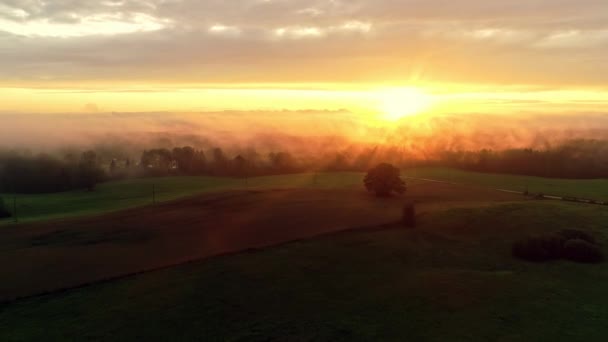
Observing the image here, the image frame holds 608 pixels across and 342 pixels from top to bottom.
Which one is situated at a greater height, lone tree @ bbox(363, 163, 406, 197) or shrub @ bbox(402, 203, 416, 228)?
lone tree @ bbox(363, 163, 406, 197)

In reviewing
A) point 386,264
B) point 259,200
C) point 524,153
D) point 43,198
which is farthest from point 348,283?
point 524,153


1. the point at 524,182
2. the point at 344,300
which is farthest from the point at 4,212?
the point at 524,182

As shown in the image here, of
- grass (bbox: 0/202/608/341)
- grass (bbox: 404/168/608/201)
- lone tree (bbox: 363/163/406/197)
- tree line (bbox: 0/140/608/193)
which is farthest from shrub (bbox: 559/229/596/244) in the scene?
tree line (bbox: 0/140/608/193)

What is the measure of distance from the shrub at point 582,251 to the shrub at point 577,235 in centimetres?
268

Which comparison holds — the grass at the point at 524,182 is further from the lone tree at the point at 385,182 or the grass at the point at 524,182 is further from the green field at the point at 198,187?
the lone tree at the point at 385,182

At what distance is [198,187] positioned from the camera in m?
150

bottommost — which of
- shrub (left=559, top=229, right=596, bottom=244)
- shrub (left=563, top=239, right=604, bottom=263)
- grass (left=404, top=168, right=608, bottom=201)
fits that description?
shrub (left=563, top=239, right=604, bottom=263)

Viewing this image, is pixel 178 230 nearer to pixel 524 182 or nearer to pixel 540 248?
pixel 540 248

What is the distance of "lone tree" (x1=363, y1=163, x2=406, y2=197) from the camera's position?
9856cm

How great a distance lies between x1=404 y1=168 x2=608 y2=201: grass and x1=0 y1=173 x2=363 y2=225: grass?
2573cm

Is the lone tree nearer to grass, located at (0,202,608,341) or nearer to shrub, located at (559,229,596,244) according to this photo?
grass, located at (0,202,608,341)

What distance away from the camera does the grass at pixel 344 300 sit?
132ft

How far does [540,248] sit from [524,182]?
78.2 m

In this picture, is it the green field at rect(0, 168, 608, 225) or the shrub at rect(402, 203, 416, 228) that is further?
the green field at rect(0, 168, 608, 225)
